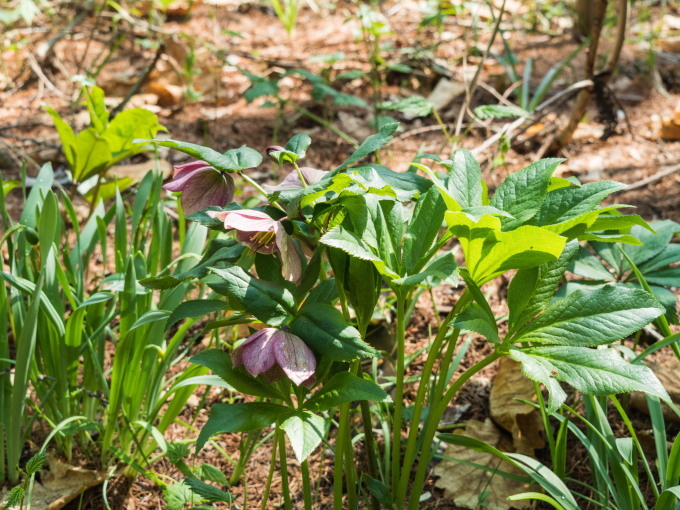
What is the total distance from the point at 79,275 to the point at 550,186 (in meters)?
0.98

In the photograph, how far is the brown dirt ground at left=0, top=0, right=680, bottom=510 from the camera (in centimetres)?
215

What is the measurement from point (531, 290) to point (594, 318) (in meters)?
0.09

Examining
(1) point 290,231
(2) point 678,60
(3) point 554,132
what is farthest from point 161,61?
(1) point 290,231

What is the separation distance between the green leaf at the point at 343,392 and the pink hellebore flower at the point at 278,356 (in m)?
0.04

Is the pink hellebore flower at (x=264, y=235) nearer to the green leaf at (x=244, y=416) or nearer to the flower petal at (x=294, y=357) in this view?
Answer: the flower petal at (x=294, y=357)

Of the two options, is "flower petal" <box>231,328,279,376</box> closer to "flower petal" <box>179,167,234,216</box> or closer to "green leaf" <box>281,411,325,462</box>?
"green leaf" <box>281,411,325,462</box>

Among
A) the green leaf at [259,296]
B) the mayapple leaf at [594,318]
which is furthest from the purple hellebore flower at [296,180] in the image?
the mayapple leaf at [594,318]

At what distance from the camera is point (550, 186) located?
1.01 metres

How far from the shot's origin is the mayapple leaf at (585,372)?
78 cm

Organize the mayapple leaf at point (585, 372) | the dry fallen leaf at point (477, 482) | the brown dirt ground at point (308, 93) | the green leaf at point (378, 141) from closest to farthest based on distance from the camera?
the mayapple leaf at point (585, 372)
the green leaf at point (378, 141)
the dry fallen leaf at point (477, 482)
the brown dirt ground at point (308, 93)

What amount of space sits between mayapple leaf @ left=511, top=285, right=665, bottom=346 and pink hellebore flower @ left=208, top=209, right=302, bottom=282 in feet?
1.07

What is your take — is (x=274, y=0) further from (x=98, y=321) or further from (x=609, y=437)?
(x=609, y=437)

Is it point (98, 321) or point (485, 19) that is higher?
point (485, 19)

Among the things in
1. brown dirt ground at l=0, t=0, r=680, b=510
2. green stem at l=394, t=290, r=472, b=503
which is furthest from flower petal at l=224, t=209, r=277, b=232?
brown dirt ground at l=0, t=0, r=680, b=510
